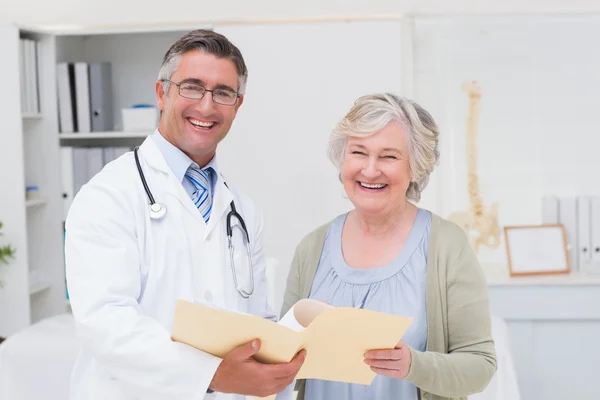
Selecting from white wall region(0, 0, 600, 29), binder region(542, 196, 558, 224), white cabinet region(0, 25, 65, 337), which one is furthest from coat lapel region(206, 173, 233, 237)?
binder region(542, 196, 558, 224)

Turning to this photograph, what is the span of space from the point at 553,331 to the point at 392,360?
86.4 inches

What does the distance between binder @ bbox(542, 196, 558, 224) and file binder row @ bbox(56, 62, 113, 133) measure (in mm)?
2108

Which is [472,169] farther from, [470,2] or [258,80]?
[258,80]

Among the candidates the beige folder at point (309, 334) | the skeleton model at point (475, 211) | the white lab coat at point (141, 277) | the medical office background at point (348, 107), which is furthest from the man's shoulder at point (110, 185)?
the skeleton model at point (475, 211)

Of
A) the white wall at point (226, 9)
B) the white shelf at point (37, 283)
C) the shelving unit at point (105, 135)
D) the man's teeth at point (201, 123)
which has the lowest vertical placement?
the white shelf at point (37, 283)

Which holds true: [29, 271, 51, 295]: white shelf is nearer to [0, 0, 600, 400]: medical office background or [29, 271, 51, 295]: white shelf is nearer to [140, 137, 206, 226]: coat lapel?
[0, 0, 600, 400]: medical office background

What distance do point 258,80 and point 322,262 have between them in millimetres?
1921

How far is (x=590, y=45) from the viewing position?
373 cm

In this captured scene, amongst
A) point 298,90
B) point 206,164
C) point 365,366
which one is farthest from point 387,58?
point 365,366

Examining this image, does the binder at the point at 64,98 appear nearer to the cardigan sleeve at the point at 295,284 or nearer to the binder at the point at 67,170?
the binder at the point at 67,170

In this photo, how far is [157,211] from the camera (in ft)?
5.24

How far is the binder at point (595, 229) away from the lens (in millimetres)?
3541

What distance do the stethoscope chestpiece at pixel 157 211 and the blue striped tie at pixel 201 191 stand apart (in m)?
0.14

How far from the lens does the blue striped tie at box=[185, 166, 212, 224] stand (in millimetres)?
1743
